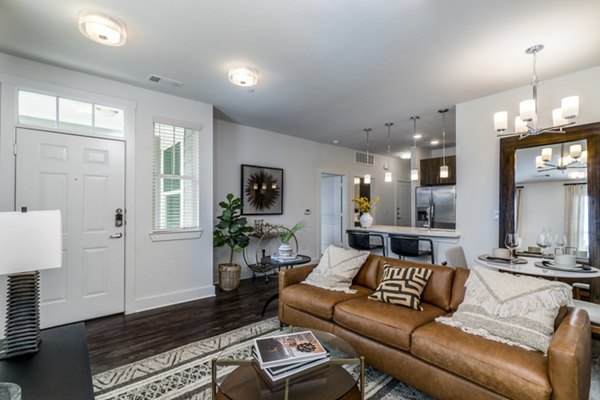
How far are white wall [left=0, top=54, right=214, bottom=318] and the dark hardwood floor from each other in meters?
0.27

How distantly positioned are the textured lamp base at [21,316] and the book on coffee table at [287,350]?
1.12 m

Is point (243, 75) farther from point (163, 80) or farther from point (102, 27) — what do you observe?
point (102, 27)

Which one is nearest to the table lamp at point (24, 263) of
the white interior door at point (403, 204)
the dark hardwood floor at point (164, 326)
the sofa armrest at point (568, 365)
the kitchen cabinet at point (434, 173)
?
the dark hardwood floor at point (164, 326)

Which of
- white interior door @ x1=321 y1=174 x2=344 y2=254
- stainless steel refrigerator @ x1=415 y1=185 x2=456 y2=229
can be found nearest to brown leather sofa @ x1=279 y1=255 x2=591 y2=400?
stainless steel refrigerator @ x1=415 y1=185 x2=456 y2=229

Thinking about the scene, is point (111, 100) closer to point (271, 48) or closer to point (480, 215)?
point (271, 48)

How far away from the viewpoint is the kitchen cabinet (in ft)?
19.4

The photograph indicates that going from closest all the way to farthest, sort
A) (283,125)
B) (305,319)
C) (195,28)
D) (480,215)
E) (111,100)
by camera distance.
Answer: (195,28), (305,319), (111,100), (480,215), (283,125)

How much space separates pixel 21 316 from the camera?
1.41 m

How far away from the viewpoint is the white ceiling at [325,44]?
2154 millimetres

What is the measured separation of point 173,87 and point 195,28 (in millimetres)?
1401

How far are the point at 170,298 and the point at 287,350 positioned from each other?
283cm

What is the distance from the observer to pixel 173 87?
3605mm

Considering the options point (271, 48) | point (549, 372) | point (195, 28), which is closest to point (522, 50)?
point (271, 48)

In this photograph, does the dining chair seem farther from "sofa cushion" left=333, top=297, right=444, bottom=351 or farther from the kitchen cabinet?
the kitchen cabinet
